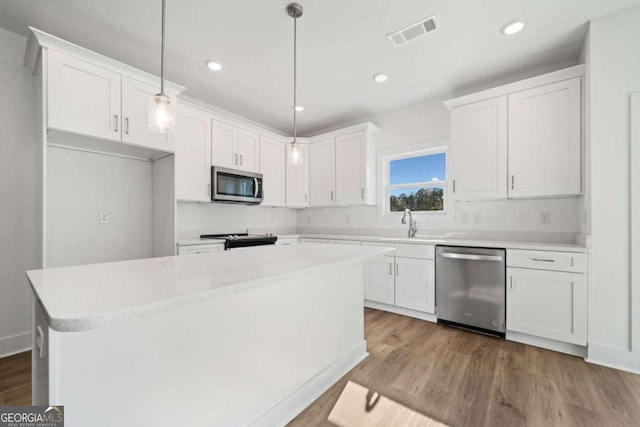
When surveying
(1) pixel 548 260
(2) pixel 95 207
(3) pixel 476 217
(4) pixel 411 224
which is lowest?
(1) pixel 548 260

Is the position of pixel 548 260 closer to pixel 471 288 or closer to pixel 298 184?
pixel 471 288

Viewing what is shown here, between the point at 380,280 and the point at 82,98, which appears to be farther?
the point at 380,280

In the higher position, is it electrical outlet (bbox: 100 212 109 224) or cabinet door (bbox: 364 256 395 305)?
electrical outlet (bbox: 100 212 109 224)

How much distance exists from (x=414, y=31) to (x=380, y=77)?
76 centimetres

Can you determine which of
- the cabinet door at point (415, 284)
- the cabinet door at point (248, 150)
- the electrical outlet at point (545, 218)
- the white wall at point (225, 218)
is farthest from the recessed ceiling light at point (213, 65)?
the electrical outlet at point (545, 218)

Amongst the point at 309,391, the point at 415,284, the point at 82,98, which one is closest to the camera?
the point at 309,391

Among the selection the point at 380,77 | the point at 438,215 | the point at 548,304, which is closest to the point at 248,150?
the point at 380,77

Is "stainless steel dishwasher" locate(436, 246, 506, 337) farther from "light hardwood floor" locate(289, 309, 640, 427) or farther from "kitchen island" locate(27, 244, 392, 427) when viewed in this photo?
"kitchen island" locate(27, 244, 392, 427)

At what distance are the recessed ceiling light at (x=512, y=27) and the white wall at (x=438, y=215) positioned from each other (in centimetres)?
98

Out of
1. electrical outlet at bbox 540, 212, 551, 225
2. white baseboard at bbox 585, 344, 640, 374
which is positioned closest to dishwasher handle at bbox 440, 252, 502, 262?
electrical outlet at bbox 540, 212, 551, 225

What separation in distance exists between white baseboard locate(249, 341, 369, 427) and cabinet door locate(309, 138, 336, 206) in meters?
2.43

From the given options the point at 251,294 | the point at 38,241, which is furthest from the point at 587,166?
the point at 38,241

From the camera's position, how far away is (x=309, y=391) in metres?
1.75

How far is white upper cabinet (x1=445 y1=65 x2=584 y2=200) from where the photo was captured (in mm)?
2473
